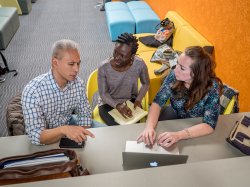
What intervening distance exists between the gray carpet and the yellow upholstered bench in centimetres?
99

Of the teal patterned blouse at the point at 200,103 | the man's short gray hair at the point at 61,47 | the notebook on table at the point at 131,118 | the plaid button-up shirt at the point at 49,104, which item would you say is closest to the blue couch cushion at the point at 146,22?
the notebook on table at the point at 131,118

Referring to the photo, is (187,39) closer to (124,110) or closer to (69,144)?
(124,110)

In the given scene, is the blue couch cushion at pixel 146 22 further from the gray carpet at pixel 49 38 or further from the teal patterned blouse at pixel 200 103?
the teal patterned blouse at pixel 200 103

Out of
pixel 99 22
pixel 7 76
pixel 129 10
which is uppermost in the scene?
pixel 129 10

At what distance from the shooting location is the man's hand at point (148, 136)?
1.49 m

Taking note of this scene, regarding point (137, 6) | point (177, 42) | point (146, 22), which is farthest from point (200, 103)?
point (137, 6)

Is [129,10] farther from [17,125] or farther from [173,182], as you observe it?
[173,182]

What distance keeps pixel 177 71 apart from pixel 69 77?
754mm

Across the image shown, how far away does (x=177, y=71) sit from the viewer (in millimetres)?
1920

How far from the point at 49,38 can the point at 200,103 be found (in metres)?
4.35

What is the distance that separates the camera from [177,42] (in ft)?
12.8

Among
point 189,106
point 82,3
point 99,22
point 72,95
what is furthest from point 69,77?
point 82,3

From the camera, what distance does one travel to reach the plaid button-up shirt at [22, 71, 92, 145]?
5.62ft

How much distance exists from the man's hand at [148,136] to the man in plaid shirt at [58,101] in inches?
11.8
